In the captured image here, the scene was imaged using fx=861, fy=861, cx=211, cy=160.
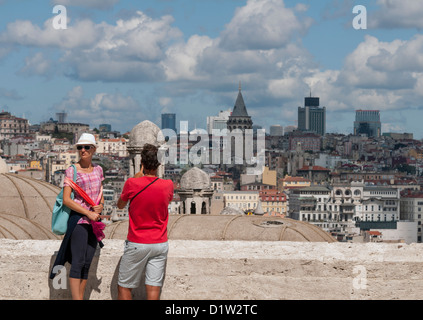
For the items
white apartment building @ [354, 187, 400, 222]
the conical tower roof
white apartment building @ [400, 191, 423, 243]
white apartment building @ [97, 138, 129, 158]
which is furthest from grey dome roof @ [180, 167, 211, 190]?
the conical tower roof

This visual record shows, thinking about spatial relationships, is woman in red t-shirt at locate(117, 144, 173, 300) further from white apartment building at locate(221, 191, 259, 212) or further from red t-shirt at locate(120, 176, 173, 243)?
white apartment building at locate(221, 191, 259, 212)

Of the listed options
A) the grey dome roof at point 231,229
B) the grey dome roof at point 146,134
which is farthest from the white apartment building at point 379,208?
the grey dome roof at point 231,229

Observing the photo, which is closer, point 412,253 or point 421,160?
point 412,253

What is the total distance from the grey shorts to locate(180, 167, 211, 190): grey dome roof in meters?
14.1

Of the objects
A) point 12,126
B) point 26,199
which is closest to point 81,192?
point 26,199

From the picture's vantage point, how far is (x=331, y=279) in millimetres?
5695

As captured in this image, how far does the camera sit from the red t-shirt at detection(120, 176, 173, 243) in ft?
17.6

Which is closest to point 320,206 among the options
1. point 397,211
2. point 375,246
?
point 397,211

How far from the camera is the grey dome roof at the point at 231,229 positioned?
30.5 feet

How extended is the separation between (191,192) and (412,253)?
13.9 meters

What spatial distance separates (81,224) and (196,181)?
555 inches

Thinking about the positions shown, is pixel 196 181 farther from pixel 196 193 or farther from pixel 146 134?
pixel 146 134

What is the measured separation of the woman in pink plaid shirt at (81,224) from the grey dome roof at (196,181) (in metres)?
13.9
